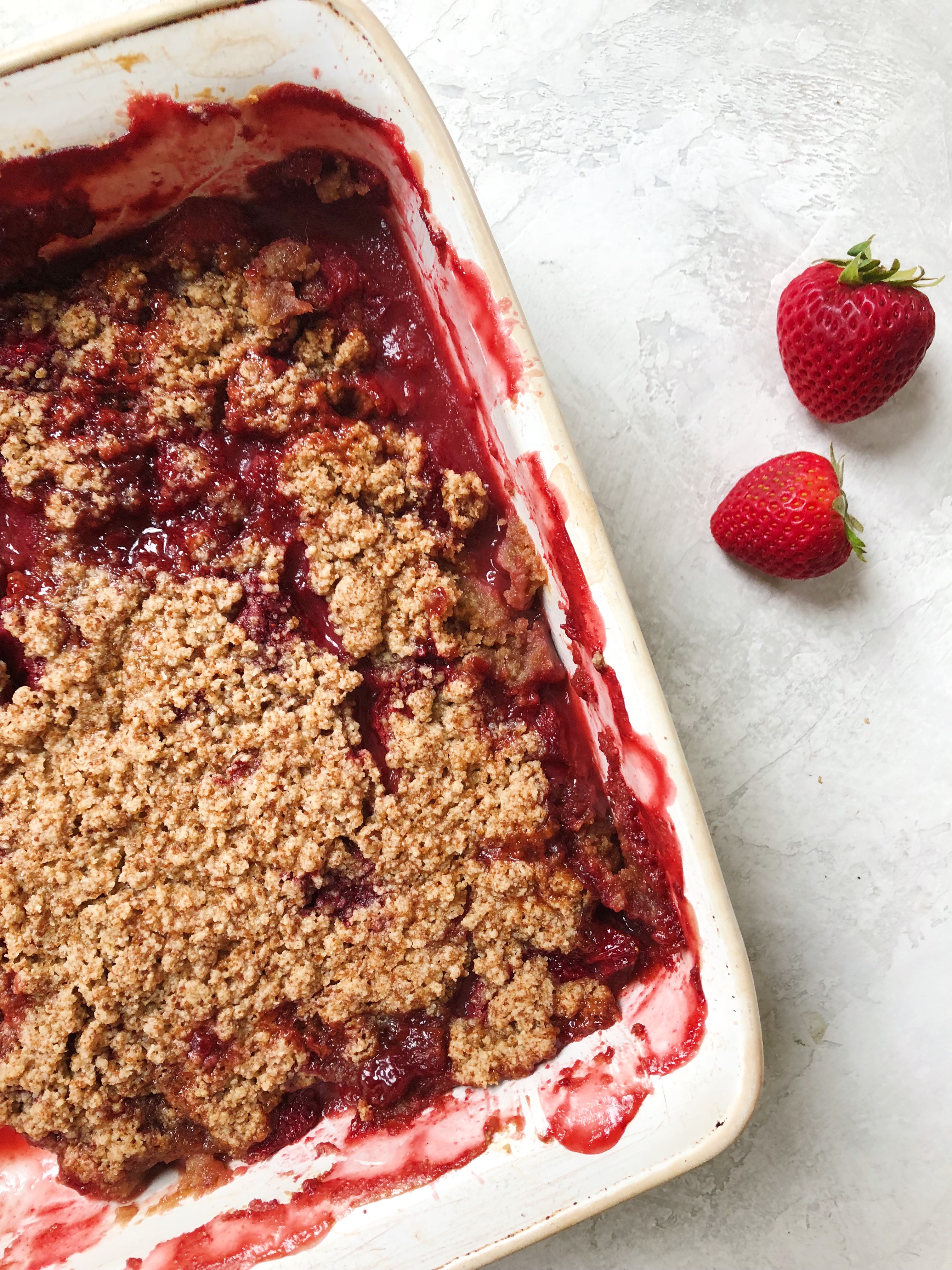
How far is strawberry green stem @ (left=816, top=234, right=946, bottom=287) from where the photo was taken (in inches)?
52.7

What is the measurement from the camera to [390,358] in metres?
1.24

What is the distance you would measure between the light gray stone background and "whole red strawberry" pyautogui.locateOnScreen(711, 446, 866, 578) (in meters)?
0.06

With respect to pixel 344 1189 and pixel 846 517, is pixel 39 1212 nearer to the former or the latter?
pixel 344 1189

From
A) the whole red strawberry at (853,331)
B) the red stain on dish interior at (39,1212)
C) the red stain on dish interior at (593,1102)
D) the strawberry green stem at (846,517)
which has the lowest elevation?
the red stain on dish interior at (593,1102)

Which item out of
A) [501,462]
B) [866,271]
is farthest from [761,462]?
[501,462]

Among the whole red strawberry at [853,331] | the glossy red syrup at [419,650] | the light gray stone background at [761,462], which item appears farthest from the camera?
→ the light gray stone background at [761,462]

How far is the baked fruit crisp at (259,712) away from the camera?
1.17m

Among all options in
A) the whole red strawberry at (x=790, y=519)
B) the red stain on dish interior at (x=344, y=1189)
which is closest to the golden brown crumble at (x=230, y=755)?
the red stain on dish interior at (x=344, y=1189)

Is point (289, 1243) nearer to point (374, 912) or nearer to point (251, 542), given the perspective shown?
point (374, 912)

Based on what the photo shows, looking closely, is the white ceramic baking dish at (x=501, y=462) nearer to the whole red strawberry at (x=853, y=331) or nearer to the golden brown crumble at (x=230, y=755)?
the golden brown crumble at (x=230, y=755)

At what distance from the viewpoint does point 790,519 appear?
1.37 meters

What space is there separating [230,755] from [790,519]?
0.90 metres

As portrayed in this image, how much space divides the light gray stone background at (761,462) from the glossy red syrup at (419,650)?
29 centimetres

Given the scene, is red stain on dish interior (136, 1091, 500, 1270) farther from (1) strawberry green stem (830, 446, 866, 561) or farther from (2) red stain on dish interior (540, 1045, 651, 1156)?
(1) strawberry green stem (830, 446, 866, 561)
